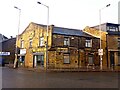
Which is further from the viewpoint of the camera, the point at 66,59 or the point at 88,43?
the point at 88,43

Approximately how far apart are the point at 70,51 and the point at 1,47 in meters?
27.5

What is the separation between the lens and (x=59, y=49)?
132ft

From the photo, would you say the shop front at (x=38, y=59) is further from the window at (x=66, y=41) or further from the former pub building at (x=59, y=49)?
the window at (x=66, y=41)

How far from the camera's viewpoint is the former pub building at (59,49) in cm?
3991

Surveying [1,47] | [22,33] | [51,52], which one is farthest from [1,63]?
[51,52]

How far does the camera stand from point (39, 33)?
1721 inches

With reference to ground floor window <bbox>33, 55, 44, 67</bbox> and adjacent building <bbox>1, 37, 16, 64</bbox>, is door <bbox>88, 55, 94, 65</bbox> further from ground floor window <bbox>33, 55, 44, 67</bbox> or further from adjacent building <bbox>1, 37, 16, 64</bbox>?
adjacent building <bbox>1, 37, 16, 64</bbox>

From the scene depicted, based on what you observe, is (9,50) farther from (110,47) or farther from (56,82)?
(56,82)

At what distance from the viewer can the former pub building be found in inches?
1571

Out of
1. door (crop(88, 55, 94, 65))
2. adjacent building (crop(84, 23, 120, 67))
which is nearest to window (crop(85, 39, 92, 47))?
door (crop(88, 55, 94, 65))

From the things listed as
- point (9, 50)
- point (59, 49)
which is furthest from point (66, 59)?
point (9, 50)

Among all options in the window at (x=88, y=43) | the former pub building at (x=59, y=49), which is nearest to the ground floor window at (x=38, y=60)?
the former pub building at (x=59, y=49)

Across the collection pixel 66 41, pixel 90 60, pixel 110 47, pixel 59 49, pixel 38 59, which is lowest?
pixel 90 60

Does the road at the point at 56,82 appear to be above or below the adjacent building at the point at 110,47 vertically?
below
